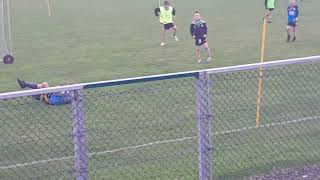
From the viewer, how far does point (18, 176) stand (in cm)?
815

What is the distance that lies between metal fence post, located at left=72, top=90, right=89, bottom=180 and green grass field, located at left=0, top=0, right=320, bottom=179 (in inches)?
8.0

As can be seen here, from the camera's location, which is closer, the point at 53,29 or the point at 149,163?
the point at 149,163

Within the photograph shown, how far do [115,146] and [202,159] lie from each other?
278 centimetres

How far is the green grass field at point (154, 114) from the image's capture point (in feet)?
27.1

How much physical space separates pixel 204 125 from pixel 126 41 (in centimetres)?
1649

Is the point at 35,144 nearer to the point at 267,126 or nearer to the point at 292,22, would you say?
the point at 267,126

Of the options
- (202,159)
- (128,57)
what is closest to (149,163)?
(202,159)

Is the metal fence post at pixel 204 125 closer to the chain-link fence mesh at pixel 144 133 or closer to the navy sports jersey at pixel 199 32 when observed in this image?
the chain-link fence mesh at pixel 144 133

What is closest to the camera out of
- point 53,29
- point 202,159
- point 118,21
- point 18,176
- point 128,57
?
point 202,159

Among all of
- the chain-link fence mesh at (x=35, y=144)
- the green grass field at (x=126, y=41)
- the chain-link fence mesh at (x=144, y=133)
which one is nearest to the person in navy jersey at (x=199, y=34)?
the green grass field at (x=126, y=41)

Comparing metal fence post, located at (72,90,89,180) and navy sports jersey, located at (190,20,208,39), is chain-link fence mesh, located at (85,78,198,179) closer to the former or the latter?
metal fence post, located at (72,90,89,180)

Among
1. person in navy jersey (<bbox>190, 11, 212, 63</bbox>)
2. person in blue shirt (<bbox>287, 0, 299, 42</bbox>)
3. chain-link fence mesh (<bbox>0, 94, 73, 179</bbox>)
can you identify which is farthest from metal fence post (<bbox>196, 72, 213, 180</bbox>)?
person in blue shirt (<bbox>287, 0, 299, 42</bbox>)

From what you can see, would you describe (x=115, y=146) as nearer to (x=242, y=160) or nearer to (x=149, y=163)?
(x=149, y=163)

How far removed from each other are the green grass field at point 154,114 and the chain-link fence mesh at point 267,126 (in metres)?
0.02
